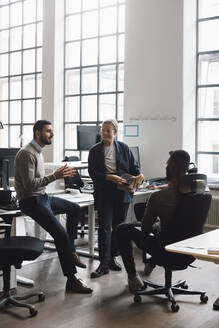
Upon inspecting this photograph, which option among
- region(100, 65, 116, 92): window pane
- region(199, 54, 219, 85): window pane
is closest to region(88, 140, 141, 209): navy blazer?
region(199, 54, 219, 85): window pane

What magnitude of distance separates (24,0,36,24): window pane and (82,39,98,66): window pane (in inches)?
59.6

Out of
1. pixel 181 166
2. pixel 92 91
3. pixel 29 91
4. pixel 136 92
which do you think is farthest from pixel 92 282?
pixel 29 91

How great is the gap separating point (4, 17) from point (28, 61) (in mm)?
1321

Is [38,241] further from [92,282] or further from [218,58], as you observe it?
[218,58]

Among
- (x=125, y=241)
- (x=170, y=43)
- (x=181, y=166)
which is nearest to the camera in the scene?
(x=181, y=166)

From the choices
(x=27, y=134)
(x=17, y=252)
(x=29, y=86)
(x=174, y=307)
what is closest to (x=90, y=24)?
(x=29, y=86)

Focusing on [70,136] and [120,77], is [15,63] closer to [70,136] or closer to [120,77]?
[70,136]

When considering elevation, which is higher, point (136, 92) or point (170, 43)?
point (170, 43)

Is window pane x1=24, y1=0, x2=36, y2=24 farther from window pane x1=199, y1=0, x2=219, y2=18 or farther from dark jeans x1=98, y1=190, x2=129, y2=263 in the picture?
dark jeans x1=98, y1=190, x2=129, y2=263

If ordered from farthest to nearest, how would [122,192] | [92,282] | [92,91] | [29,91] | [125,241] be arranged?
[29,91]
[92,91]
[122,192]
[92,282]
[125,241]

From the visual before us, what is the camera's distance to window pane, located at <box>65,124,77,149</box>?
28.7ft

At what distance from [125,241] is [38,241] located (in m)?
0.73

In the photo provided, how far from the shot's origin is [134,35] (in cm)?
A: 726

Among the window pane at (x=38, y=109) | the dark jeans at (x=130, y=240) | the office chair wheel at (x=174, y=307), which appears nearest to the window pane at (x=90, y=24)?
the window pane at (x=38, y=109)
